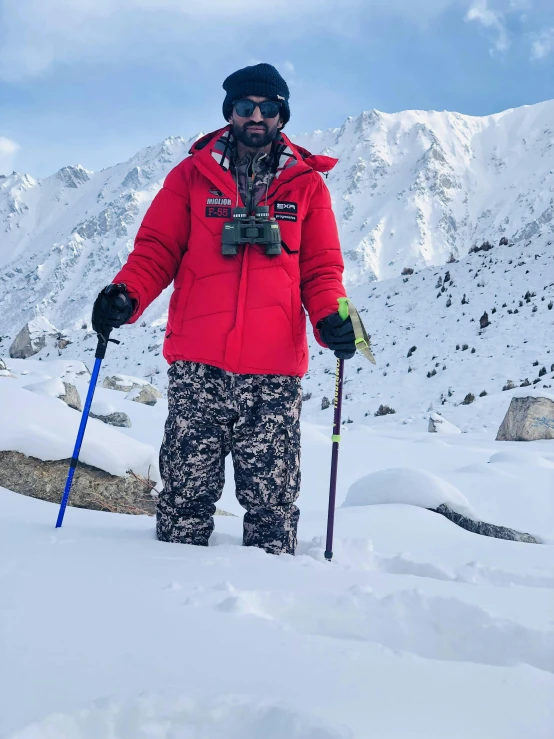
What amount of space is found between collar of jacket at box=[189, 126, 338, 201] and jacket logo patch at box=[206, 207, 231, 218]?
3.7 inches

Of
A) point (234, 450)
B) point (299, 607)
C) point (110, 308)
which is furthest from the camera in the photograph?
point (234, 450)

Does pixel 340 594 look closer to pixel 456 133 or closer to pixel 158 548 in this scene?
pixel 158 548

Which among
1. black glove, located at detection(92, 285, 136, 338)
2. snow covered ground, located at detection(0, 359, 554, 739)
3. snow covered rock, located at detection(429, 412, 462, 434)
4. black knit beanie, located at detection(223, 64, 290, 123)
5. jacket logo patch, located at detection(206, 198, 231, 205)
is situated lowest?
snow covered ground, located at detection(0, 359, 554, 739)

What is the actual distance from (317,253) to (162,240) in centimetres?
79

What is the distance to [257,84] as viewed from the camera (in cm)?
281

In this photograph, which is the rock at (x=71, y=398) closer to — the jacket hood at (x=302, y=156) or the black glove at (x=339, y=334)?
the jacket hood at (x=302, y=156)

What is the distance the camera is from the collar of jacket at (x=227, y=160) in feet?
8.93

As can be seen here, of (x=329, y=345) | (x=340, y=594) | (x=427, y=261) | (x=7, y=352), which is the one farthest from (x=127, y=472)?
(x=427, y=261)

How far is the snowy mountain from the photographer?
14922 millimetres

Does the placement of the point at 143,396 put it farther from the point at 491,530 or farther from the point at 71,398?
the point at 491,530

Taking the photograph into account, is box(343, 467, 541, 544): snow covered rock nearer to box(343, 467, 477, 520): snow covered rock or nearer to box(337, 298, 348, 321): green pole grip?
box(343, 467, 477, 520): snow covered rock

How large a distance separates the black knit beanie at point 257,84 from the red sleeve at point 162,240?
1.51ft

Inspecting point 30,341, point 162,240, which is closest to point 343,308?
point 162,240

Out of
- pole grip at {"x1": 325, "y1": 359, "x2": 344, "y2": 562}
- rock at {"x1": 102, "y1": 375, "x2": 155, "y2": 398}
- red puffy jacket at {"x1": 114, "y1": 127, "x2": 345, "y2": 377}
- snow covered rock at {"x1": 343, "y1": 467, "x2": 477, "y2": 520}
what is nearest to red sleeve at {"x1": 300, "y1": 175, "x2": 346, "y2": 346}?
red puffy jacket at {"x1": 114, "y1": 127, "x2": 345, "y2": 377}
